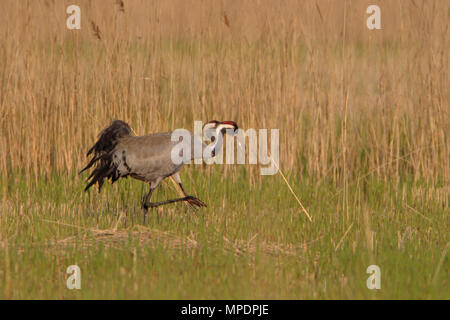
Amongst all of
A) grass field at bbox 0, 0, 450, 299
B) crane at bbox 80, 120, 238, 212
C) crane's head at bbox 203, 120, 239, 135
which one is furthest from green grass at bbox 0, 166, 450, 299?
crane's head at bbox 203, 120, 239, 135

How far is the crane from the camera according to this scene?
5430mm

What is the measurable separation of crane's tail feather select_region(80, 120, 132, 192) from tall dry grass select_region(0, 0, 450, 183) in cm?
74

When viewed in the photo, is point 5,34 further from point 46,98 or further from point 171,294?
point 171,294

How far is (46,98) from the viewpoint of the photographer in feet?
22.4

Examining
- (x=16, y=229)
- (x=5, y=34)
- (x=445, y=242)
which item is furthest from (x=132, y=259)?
(x=5, y=34)

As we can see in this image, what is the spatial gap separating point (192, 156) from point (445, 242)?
234 cm

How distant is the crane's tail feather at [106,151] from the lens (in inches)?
219

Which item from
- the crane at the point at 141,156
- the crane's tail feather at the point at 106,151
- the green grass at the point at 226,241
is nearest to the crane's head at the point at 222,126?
the crane at the point at 141,156

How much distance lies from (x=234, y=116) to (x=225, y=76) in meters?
0.49

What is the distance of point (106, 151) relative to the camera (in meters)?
5.75

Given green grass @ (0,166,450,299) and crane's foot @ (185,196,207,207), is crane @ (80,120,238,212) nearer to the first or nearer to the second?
crane's foot @ (185,196,207,207)

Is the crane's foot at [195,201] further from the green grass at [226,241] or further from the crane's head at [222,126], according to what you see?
the crane's head at [222,126]

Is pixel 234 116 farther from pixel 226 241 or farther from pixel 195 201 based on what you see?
pixel 226 241

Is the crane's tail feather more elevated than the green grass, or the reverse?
the crane's tail feather
